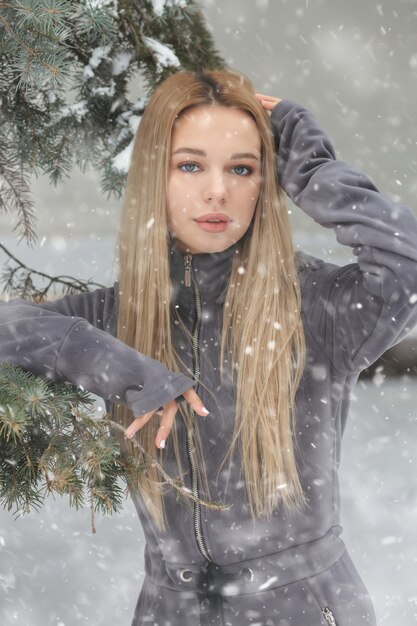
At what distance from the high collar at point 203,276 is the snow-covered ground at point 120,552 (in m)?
1.09

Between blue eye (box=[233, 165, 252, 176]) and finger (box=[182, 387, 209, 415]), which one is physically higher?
blue eye (box=[233, 165, 252, 176])

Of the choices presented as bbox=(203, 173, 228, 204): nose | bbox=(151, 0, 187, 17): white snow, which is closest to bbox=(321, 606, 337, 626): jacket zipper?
bbox=(203, 173, 228, 204): nose

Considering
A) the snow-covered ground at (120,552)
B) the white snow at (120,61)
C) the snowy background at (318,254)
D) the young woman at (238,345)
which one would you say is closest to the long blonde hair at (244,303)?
the young woman at (238,345)

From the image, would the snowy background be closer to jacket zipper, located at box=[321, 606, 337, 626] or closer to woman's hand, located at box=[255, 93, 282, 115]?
woman's hand, located at box=[255, 93, 282, 115]

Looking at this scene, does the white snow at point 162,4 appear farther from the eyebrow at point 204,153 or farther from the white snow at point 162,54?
the eyebrow at point 204,153

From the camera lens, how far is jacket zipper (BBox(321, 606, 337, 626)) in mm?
1094

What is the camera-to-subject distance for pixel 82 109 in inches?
49.6

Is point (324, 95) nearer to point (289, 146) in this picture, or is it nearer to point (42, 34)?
point (289, 146)

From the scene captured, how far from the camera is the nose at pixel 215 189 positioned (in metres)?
1.08

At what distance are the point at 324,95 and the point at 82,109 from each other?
178cm

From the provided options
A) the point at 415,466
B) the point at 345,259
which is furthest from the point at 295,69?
the point at 415,466

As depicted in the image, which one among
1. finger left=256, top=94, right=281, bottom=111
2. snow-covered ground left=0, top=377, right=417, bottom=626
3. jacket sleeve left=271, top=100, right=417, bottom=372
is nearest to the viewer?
jacket sleeve left=271, top=100, right=417, bottom=372

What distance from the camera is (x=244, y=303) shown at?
3.77ft

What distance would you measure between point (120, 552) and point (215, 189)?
4.80 feet
